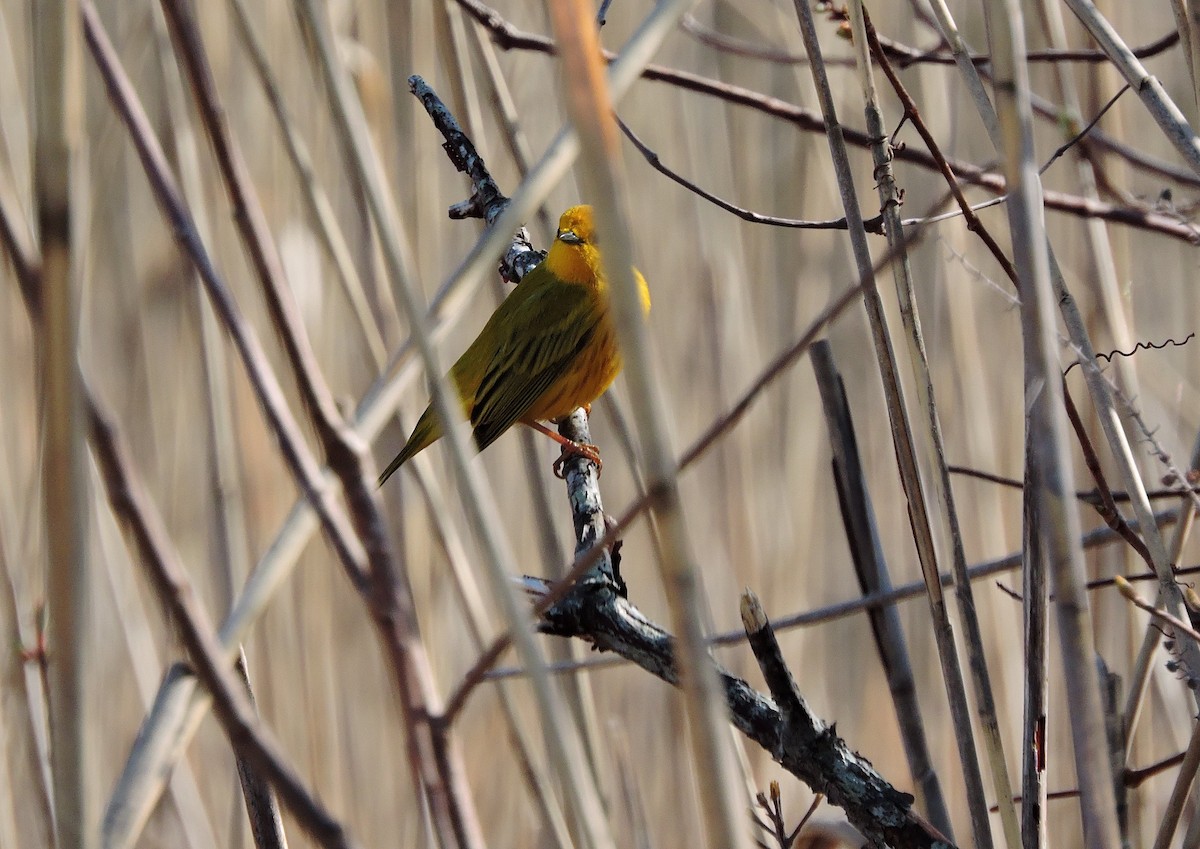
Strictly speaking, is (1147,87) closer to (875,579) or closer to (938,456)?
(938,456)

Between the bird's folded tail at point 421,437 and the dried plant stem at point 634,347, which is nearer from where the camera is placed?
the dried plant stem at point 634,347

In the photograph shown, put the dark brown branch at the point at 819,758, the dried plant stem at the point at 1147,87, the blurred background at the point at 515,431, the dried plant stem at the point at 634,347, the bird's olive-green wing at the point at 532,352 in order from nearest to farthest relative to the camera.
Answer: the dried plant stem at the point at 634,347, the dark brown branch at the point at 819,758, the dried plant stem at the point at 1147,87, the blurred background at the point at 515,431, the bird's olive-green wing at the point at 532,352

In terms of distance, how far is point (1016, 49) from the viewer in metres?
0.68

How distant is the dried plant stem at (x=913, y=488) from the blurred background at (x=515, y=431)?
2.12 ft

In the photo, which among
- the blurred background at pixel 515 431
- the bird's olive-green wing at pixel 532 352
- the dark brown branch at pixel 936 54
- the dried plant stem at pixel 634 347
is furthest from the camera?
the bird's olive-green wing at pixel 532 352

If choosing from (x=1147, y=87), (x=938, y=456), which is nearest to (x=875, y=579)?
(x=938, y=456)

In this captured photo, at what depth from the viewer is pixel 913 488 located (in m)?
0.98

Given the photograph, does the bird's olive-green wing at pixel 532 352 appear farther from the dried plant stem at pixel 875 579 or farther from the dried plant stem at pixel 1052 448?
the dried plant stem at pixel 1052 448

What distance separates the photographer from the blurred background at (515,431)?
185cm

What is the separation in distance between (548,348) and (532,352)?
4 cm

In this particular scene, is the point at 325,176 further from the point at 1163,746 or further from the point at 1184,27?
the point at 1163,746

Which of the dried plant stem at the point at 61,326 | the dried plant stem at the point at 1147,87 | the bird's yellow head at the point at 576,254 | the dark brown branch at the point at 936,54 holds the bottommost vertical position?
the dried plant stem at the point at 61,326

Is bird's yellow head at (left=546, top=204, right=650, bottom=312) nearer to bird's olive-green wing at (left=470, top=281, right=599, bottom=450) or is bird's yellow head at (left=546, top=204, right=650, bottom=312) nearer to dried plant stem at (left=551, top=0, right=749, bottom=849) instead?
bird's olive-green wing at (left=470, top=281, right=599, bottom=450)

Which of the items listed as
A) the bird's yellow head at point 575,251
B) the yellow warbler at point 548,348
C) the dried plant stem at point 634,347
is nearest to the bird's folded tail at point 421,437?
the yellow warbler at point 548,348
